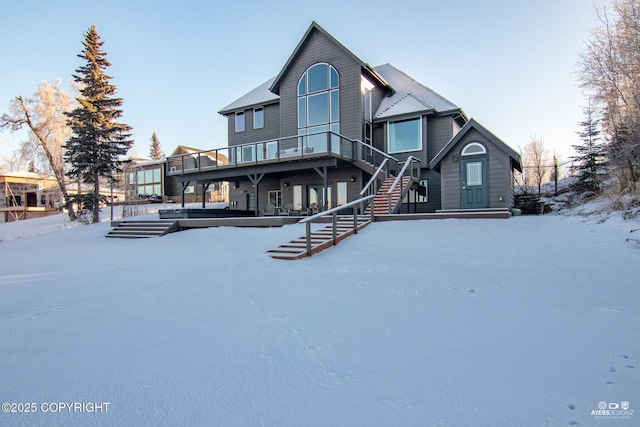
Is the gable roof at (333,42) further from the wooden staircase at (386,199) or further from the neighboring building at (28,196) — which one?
the neighboring building at (28,196)

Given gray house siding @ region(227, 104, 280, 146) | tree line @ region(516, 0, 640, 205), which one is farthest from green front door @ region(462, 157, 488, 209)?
gray house siding @ region(227, 104, 280, 146)

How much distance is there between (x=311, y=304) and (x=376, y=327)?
100cm

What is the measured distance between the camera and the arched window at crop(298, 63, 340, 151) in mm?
17500

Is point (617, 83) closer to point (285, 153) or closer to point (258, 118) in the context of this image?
point (285, 153)

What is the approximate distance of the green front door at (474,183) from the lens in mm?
13422

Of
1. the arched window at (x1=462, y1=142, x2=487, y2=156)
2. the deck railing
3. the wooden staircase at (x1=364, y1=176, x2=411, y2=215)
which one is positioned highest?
the deck railing

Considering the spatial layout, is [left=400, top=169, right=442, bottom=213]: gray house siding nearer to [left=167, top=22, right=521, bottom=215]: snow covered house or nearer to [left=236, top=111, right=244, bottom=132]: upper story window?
Answer: [left=167, top=22, right=521, bottom=215]: snow covered house


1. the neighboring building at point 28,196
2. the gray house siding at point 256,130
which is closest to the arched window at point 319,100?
the gray house siding at point 256,130

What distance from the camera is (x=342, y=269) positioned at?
19.5 feet

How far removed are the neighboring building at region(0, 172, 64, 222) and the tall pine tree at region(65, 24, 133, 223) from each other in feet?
36.0

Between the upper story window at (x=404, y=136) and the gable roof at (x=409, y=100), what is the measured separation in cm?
55

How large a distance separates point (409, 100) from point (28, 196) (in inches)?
1535

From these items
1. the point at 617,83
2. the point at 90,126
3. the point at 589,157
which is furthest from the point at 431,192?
the point at 90,126

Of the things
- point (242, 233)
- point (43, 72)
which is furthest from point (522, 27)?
point (43, 72)
